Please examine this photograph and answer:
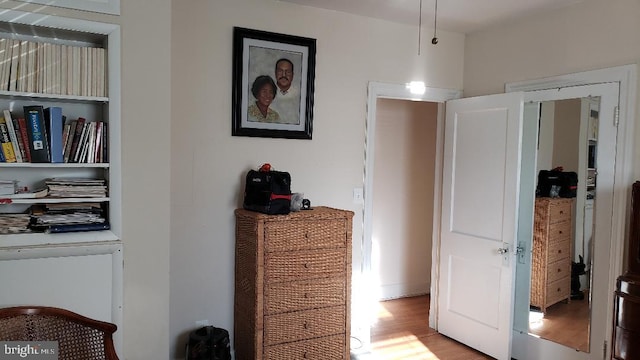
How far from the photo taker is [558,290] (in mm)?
3012

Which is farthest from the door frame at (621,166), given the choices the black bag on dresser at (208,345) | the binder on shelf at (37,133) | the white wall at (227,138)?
the binder on shelf at (37,133)

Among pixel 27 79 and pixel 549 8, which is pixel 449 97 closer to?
pixel 549 8

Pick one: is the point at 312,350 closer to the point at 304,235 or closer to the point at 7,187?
the point at 304,235

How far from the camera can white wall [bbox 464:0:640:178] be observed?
2686 mm

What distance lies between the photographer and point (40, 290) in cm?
201

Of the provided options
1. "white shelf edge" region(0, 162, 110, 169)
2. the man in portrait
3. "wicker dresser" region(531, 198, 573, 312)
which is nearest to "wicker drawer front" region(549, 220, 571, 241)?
"wicker dresser" region(531, 198, 573, 312)

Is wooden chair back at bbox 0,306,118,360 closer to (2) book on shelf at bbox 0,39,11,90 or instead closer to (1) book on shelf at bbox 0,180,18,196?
(1) book on shelf at bbox 0,180,18,196

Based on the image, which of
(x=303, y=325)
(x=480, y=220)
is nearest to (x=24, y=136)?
(x=303, y=325)

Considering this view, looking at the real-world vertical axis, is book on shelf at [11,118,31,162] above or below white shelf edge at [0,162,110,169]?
above

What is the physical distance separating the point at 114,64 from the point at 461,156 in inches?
103

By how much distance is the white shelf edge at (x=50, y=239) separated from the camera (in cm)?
196

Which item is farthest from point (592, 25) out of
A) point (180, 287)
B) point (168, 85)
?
point (180, 287)

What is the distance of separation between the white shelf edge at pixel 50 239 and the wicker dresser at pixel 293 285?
0.85 meters

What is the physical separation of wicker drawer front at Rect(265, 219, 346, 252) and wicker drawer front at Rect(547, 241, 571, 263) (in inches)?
57.9
